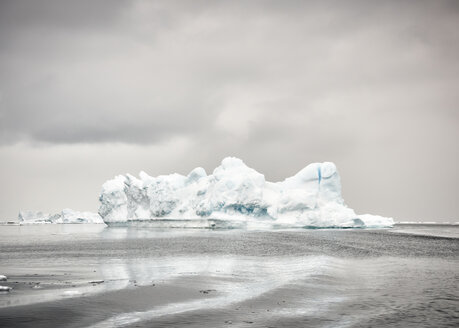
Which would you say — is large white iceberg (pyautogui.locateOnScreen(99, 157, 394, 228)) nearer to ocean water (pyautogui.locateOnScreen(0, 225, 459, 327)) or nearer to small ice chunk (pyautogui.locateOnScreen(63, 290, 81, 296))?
ocean water (pyautogui.locateOnScreen(0, 225, 459, 327))

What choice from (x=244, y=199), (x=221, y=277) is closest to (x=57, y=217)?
(x=244, y=199)

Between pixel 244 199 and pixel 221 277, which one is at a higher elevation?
pixel 244 199

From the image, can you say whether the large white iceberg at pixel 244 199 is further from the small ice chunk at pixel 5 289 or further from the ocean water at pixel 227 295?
the small ice chunk at pixel 5 289

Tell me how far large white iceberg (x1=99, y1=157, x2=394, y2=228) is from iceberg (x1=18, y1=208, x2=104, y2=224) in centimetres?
8509

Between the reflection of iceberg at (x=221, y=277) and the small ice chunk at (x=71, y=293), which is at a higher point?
the small ice chunk at (x=71, y=293)

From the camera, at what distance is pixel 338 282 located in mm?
16172

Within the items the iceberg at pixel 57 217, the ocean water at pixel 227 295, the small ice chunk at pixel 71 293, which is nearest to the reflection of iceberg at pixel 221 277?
the ocean water at pixel 227 295

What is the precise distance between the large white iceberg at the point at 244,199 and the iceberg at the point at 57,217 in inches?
3350

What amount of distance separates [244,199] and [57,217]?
123 meters

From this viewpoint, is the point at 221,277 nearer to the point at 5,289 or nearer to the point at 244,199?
the point at 5,289

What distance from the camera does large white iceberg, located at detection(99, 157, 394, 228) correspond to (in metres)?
63.8

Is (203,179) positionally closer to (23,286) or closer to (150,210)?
(150,210)

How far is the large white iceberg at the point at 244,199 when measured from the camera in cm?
6384

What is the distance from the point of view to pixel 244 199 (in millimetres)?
63125
